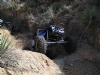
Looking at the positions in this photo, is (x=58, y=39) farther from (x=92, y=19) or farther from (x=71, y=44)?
(x=92, y=19)

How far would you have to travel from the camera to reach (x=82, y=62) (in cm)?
996

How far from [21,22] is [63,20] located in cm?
929

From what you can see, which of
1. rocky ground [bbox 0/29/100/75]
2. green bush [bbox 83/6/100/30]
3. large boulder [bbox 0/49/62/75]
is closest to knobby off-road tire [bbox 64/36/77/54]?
rocky ground [bbox 0/29/100/75]

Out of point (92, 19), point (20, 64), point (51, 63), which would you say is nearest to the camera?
point (20, 64)

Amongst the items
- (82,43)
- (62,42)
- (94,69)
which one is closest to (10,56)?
(94,69)

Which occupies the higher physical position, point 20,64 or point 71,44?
point 20,64

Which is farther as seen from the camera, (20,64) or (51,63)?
(51,63)

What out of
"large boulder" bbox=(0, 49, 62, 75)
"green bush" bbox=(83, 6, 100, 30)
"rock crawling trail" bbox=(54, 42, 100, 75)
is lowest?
"rock crawling trail" bbox=(54, 42, 100, 75)

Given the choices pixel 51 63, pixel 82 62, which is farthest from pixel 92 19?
pixel 51 63

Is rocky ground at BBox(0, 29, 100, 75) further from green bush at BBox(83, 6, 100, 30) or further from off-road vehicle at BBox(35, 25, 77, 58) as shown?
green bush at BBox(83, 6, 100, 30)

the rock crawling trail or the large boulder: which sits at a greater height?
the large boulder

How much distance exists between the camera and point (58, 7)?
18.8m

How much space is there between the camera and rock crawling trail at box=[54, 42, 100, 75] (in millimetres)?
9211

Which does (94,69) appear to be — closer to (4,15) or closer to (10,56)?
(10,56)
